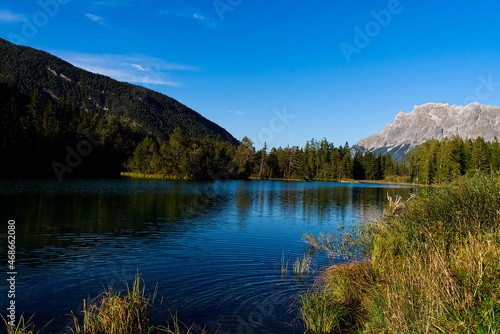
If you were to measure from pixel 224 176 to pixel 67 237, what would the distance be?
118210 millimetres

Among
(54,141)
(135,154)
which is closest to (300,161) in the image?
(135,154)

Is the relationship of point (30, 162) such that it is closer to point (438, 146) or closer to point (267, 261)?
point (267, 261)

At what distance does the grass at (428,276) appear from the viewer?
246 inches

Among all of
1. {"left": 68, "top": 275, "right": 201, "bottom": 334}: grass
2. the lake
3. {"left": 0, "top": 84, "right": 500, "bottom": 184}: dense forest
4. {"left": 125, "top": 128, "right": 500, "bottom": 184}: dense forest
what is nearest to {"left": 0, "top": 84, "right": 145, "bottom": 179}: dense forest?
{"left": 0, "top": 84, "right": 500, "bottom": 184}: dense forest

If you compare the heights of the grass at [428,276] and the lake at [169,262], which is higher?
the grass at [428,276]

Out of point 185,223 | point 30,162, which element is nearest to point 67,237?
point 185,223

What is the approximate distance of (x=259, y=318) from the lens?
1043cm

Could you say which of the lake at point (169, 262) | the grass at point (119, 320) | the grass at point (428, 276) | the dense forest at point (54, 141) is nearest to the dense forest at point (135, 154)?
the dense forest at point (54, 141)

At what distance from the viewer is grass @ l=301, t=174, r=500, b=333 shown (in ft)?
20.5

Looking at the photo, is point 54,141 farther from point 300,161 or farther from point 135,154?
point 300,161

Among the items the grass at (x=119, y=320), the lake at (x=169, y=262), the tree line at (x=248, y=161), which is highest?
the tree line at (x=248, y=161)

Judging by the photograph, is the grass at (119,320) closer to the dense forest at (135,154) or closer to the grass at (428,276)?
the grass at (428,276)

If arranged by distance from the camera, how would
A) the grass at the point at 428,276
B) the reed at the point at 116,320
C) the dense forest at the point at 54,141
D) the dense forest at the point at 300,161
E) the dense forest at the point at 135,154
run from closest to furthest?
the grass at the point at 428,276 < the reed at the point at 116,320 < the dense forest at the point at 54,141 < the dense forest at the point at 135,154 < the dense forest at the point at 300,161

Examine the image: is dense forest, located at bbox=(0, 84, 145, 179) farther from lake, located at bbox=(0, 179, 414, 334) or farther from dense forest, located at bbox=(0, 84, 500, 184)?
lake, located at bbox=(0, 179, 414, 334)
